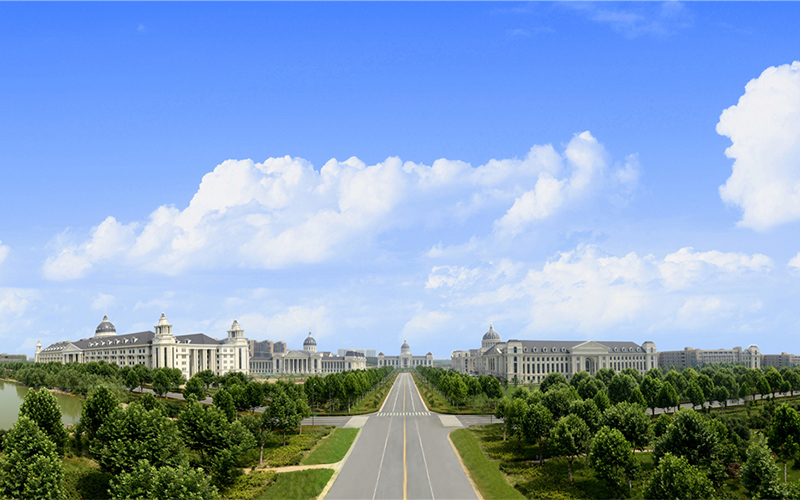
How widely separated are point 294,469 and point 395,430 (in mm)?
28871

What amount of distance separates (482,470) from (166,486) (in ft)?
113

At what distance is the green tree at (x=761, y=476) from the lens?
138ft

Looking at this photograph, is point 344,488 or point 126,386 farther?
point 126,386

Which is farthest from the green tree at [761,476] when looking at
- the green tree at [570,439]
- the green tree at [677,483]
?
the green tree at [570,439]

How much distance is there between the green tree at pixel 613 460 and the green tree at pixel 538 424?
1312 cm

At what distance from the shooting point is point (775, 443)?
62.6m

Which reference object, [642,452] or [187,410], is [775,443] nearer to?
[642,452]

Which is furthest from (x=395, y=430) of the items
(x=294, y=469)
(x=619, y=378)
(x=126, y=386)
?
(x=126, y=386)

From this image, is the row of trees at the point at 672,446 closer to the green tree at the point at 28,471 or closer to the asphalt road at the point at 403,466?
the asphalt road at the point at 403,466

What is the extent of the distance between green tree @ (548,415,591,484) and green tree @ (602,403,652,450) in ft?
12.3

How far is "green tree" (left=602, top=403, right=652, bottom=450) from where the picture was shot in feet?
203

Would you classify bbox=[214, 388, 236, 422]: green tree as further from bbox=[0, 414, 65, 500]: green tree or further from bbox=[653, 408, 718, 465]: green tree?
bbox=[653, 408, 718, 465]: green tree

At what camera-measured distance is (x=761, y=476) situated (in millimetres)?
44531

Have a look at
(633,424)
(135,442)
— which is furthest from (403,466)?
(135,442)
